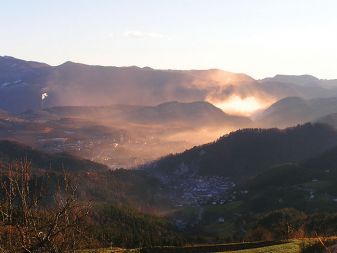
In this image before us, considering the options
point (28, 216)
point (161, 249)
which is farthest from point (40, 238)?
point (161, 249)

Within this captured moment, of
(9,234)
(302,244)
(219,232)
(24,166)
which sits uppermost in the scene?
(24,166)

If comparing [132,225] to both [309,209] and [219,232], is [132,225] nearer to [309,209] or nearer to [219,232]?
[219,232]

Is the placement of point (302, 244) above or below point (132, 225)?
above

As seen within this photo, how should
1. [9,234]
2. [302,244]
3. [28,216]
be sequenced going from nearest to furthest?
[28,216] < [9,234] < [302,244]

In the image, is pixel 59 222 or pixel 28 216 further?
pixel 59 222

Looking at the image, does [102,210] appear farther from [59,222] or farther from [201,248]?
[59,222]

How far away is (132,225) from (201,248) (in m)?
121

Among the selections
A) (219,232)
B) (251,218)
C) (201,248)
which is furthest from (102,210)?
(201,248)

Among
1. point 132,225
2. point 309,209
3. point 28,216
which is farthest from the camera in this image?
point 309,209

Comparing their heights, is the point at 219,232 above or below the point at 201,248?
below

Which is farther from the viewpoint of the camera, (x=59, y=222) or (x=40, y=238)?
(x=59, y=222)

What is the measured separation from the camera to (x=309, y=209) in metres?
189

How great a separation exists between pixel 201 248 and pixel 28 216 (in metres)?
36.4

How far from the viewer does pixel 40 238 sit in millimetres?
23328
